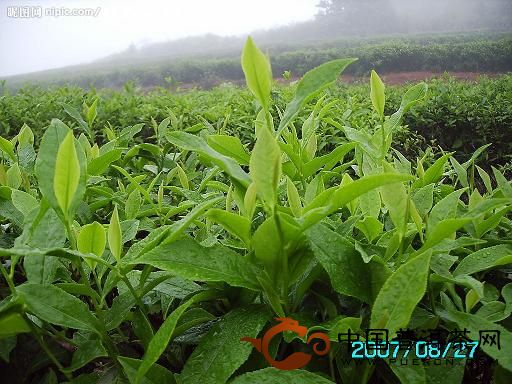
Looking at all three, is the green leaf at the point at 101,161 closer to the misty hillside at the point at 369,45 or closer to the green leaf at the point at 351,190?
the green leaf at the point at 351,190

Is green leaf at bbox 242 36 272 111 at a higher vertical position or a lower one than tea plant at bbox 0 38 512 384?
higher

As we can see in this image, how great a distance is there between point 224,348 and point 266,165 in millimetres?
217

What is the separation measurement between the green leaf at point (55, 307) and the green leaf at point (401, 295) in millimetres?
347

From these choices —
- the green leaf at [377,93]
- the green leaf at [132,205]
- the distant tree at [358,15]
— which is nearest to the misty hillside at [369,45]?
the distant tree at [358,15]

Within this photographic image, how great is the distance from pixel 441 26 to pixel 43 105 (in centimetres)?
810

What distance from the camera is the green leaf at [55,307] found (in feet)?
1.68

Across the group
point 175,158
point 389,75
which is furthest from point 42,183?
point 389,75

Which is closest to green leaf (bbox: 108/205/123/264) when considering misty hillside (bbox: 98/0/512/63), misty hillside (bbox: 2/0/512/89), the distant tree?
misty hillside (bbox: 2/0/512/89)

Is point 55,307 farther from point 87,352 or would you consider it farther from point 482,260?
point 482,260

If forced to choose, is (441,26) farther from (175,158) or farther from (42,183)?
(42,183)

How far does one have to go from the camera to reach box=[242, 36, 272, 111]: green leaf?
0.56 metres

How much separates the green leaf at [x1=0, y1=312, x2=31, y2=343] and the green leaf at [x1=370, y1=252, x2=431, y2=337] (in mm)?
387

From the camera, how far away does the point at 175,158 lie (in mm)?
1391

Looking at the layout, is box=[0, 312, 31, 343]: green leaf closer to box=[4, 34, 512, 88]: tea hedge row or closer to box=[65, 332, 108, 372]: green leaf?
box=[65, 332, 108, 372]: green leaf
